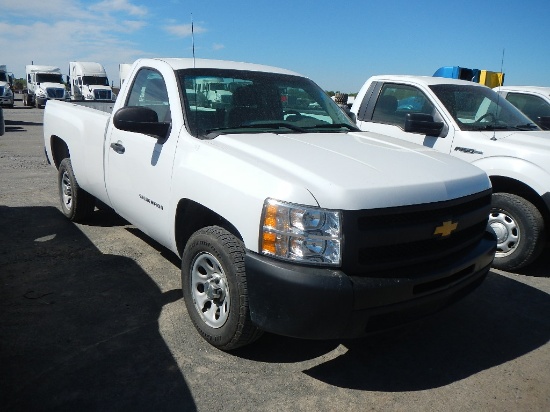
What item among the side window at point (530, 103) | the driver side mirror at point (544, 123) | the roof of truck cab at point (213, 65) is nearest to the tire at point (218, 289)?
the roof of truck cab at point (213, 65)

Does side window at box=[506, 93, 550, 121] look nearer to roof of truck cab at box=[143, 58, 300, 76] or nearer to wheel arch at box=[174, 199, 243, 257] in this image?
roof of truck cab at box=[143, 58, 300, 76]

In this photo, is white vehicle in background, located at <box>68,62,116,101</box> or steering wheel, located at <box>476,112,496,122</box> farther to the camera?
white vehicle in background, located at <box>68,62,116,101</box>

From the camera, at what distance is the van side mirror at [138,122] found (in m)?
3.31

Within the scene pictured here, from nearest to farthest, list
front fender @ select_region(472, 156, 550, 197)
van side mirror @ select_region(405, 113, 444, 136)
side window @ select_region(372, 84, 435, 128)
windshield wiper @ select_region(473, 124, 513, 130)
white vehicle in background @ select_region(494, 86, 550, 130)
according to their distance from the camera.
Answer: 1. front fender @ select_region(472, 156, 550, 197)
2. van side mirror @ select_region(405, 113, 444, 136)
3. windshield wiper @ select_region(473, 124, 513, 130)
4. side window @ select_region(372, 84, 435, 128)
5. white vehicle in background @ select_region(494, 86, 550, 130)

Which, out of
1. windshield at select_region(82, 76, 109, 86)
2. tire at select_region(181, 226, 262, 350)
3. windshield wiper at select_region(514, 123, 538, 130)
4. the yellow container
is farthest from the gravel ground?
windshield at select_region(82, 76, 109, 86)

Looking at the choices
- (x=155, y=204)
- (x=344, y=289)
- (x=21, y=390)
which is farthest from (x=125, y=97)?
(x=344, y=289)

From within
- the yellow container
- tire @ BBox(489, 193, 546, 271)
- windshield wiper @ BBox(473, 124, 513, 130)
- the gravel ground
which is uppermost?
the yellow container

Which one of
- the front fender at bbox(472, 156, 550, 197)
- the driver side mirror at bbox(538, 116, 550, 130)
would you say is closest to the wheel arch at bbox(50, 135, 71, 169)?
the front fender at bbox(472, 156, 550, 197)

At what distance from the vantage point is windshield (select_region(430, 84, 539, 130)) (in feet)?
17.3

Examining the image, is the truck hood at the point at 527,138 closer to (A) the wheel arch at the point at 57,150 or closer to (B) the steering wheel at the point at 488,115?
(B) the steering wheel at the point at 488,115

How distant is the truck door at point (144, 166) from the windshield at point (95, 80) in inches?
1092

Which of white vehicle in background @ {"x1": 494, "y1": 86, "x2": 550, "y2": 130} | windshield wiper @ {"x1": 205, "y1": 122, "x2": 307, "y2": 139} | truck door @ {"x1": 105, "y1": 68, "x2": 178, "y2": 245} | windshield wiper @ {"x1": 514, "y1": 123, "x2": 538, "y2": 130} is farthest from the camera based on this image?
white vehicle in background @ {"x1": 494, "y1": 86, "x2": 550, "y2": 130}

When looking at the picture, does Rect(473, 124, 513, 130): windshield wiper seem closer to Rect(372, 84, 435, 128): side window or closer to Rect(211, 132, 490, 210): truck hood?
Rect(372, 84, 435, 128): side window

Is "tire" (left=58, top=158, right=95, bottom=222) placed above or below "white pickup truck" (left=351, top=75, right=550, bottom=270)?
below
